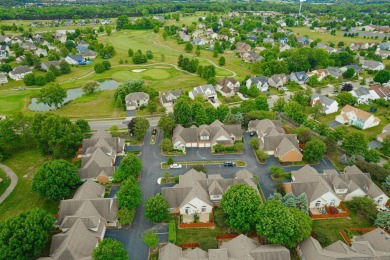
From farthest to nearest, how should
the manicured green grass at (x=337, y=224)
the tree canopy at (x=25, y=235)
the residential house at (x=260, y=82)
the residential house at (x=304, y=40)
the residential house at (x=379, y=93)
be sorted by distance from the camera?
the residential house at (x=304, y=40), the residential house at (x=260, y=82), the residential house at (x=379, y=93), the manicured green grass at (x=337, y=224), the tree canopy at (x=25, y=235)

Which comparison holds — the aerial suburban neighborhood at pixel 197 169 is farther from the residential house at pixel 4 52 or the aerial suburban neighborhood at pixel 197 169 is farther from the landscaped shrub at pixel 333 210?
the residential house at pixel 4 52

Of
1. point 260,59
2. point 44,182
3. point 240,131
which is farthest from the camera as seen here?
point 260,59

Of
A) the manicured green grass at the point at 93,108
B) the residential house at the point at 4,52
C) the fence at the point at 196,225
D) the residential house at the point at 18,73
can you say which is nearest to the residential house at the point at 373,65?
the manicured green grass at the point at 93,108

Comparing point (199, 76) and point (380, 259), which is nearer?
point (380, 259)

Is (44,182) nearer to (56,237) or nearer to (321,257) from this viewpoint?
(56,237)

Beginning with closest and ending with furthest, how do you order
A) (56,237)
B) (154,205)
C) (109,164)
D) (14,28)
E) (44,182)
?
(56,237) < (154,205) < (44,182) < (109,164) < (14,28)

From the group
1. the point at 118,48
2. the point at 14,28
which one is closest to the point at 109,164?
the point at 118,48

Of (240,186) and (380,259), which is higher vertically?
(240,186)
